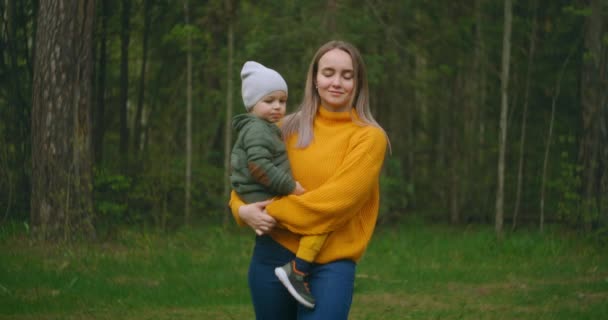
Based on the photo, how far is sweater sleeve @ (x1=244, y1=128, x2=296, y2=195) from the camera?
3.67 metres

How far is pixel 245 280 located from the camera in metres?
8.93

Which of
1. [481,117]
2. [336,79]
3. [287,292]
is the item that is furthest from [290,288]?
[481,117]

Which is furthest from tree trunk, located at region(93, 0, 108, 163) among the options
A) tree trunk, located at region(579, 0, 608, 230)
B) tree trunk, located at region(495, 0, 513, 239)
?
tree trunk, located at region(579, 0, 608, 230)

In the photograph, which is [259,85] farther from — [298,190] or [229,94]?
[229,94]

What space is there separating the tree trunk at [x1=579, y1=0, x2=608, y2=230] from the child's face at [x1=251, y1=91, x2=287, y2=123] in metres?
9.00

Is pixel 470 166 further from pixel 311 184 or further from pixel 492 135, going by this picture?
pixel 311 184

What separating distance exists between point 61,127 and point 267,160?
741 centimetres

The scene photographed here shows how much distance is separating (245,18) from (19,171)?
499 centimetres

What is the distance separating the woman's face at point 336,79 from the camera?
3764 mm

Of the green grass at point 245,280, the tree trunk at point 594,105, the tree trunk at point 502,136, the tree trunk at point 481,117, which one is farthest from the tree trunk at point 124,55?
the tree trunk at point 594,105

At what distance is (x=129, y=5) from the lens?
1585 centimetres

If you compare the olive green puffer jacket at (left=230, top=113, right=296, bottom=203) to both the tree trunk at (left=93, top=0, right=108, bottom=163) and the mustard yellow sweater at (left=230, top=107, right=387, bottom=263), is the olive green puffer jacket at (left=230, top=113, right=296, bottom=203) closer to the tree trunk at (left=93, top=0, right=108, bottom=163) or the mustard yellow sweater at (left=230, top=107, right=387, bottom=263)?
the mustard yellow sweater at (left=230, top=107, right=387, bottom=263)

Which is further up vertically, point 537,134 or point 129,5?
point 129,5

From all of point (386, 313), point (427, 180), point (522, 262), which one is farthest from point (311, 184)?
point (427, 180)
